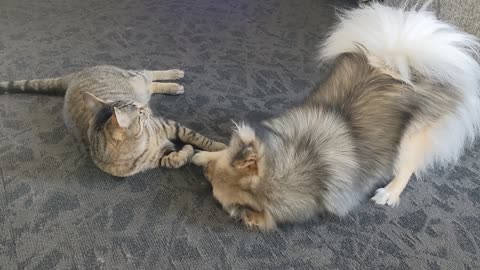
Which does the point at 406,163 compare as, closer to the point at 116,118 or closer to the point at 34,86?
the point at 116,118

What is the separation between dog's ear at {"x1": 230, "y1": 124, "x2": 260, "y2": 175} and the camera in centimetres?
149

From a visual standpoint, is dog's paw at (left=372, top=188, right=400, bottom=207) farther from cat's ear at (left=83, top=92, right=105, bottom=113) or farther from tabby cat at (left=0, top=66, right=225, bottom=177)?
cat's ear at (left=83, top=92, right=105, bottom=113)

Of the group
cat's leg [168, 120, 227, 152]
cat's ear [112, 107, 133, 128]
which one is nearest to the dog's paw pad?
cat's leg [168, 120, 227, 152]

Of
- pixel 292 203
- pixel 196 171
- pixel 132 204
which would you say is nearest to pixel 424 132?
pixel 292 203

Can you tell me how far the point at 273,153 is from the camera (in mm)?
1513

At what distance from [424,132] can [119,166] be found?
4.54ft

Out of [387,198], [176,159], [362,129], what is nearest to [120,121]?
A: [176,159]

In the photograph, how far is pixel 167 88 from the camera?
8.10ft

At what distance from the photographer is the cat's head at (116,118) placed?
1758 millimetres

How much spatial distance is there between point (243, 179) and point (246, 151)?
112 millimetres

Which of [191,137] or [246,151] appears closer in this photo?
[246,151]

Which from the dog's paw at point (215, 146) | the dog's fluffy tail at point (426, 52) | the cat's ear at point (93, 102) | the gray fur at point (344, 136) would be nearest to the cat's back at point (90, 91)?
the cat's ear at point (93, 102)

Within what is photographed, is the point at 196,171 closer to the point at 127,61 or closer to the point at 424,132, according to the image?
the point at 424,132

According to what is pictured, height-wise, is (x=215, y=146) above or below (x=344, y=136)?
below
